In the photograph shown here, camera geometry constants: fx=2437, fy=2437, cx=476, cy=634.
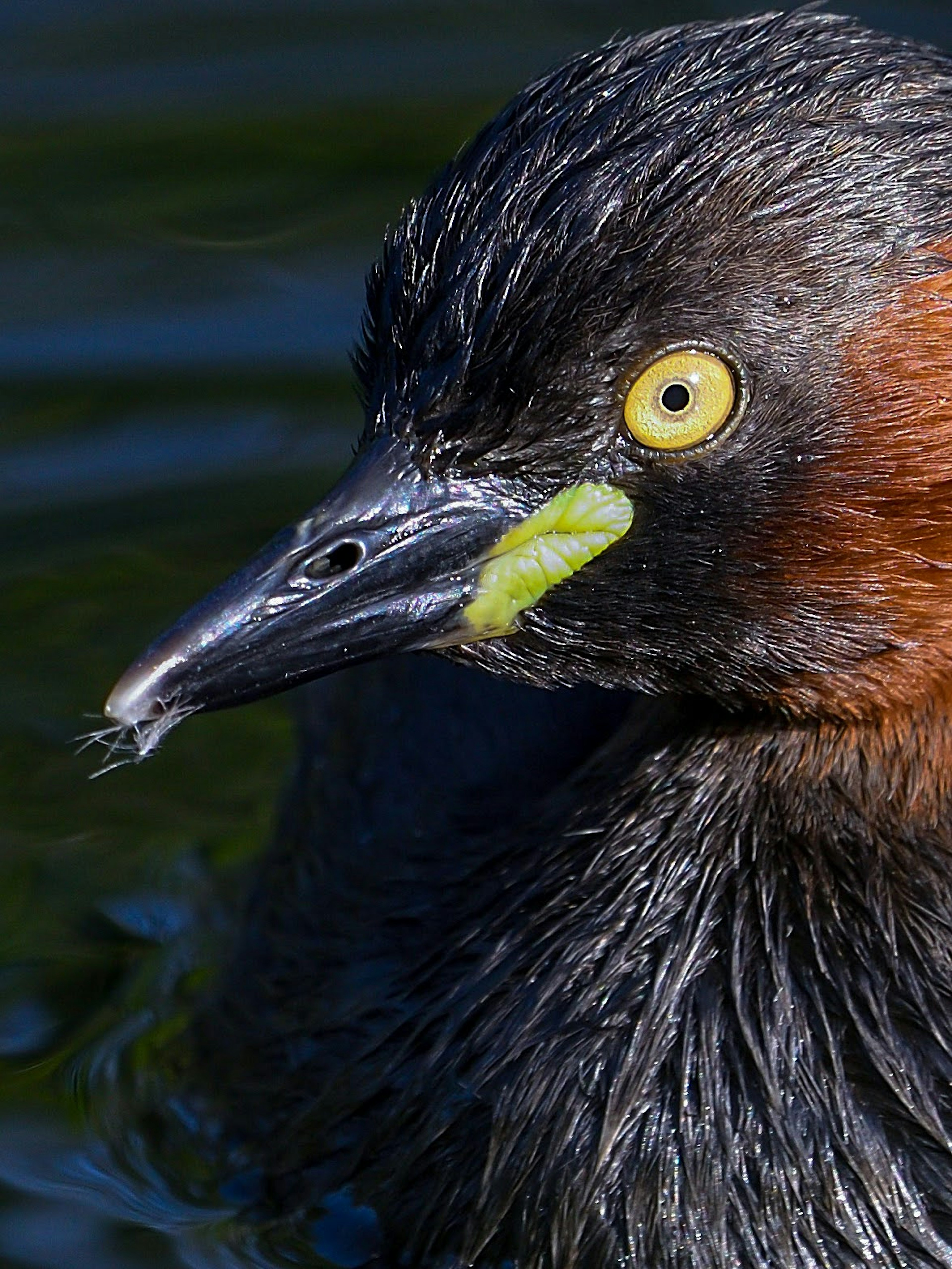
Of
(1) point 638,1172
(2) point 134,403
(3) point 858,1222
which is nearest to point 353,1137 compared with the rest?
(1) point 638,1172

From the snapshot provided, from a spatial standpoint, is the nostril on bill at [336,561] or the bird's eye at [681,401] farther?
the nostril on bill at [336,561]

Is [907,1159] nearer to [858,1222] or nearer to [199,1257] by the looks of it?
[858,1222]

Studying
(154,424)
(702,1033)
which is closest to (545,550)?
(702,1033)

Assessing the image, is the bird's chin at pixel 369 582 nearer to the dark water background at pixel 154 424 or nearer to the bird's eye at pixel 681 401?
the bird's eye at pixel 681 401

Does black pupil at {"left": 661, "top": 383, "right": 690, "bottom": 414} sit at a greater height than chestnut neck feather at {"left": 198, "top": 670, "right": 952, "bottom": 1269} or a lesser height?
greater

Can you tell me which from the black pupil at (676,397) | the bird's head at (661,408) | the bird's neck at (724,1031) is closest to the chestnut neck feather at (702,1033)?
the bird's neck at (724,1031)

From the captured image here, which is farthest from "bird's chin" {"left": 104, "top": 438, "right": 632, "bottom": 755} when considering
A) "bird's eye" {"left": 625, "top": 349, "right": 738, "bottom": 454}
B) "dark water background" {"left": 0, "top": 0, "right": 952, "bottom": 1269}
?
"dark water background" {"left": 0, "top": 0, "right": 952, "bottom": 1269}

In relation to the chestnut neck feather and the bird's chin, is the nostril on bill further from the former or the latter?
the chestnut neck feather
